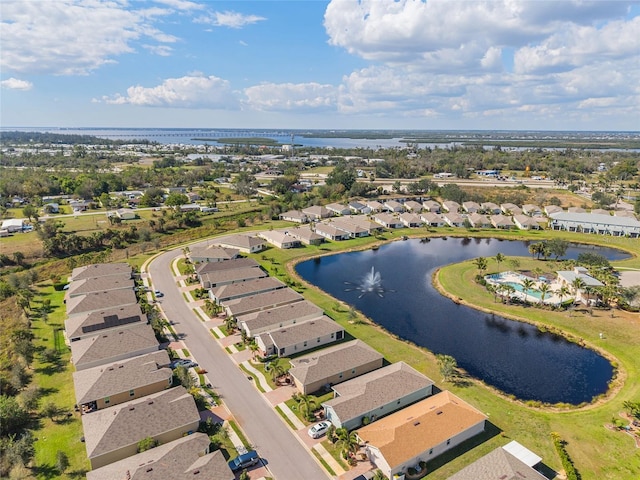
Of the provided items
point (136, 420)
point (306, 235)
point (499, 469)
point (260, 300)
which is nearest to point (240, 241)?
point (306, 235)

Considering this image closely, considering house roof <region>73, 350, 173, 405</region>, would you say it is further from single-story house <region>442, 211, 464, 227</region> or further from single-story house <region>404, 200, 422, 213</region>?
single-story house <region>404, 200, 422, 213</region>

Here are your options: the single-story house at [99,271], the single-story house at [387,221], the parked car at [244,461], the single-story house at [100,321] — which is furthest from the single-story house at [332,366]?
the single-story house at [387,221]

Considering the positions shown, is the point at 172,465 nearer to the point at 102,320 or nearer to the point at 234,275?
the point at 102,320

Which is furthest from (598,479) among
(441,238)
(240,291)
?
(441,238)

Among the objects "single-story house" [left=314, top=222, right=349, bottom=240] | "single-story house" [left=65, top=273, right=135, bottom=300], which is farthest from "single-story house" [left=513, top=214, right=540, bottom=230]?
"single-story house" [left=65, top=273, right=135, bottom=300]

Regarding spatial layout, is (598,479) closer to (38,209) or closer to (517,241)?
(517,241)
